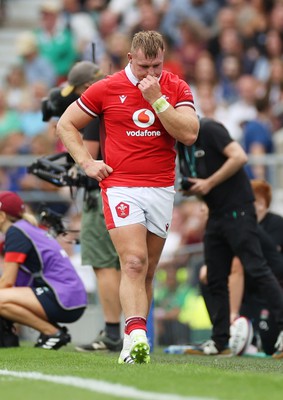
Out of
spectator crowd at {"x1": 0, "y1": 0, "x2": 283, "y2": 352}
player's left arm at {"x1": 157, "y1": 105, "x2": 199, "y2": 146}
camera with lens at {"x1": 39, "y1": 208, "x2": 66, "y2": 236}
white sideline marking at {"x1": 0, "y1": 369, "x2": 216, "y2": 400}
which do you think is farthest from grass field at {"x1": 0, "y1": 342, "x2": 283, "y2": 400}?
spectator crowd at {"x1": 0, "y1": 0, "x2": 283, "y2": 352}

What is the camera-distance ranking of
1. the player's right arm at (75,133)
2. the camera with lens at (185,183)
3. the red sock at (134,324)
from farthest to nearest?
the camera with lens at (185,183)
the player's right arm at (75,133)
the red sock at (134,324)

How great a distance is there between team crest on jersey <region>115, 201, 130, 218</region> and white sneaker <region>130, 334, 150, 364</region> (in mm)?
797

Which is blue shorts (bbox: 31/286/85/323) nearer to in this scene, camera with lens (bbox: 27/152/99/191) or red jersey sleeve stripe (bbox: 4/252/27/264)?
red jersey sleeve stripe (bbox: 4/252/27/264)

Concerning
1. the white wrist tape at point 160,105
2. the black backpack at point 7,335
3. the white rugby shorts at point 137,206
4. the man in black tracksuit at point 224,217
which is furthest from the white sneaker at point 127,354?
the black backpack at point 7,335

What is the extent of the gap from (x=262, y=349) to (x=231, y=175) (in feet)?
6.50

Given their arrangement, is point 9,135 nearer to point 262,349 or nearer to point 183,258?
point 183,258

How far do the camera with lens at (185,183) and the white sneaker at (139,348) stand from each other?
2.36m

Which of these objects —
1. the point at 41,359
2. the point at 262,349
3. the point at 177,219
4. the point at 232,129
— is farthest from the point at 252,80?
the point at 41,359

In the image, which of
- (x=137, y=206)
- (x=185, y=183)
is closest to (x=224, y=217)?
(x=185, y=183)

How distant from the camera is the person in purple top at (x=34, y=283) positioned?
Answer: 9.98 m

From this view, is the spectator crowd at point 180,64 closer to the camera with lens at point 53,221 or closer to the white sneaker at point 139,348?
the camera with lens at point 53,221

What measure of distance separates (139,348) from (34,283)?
2.66 metres

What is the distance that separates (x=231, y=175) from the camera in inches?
390

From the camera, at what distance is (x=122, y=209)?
316 inches
